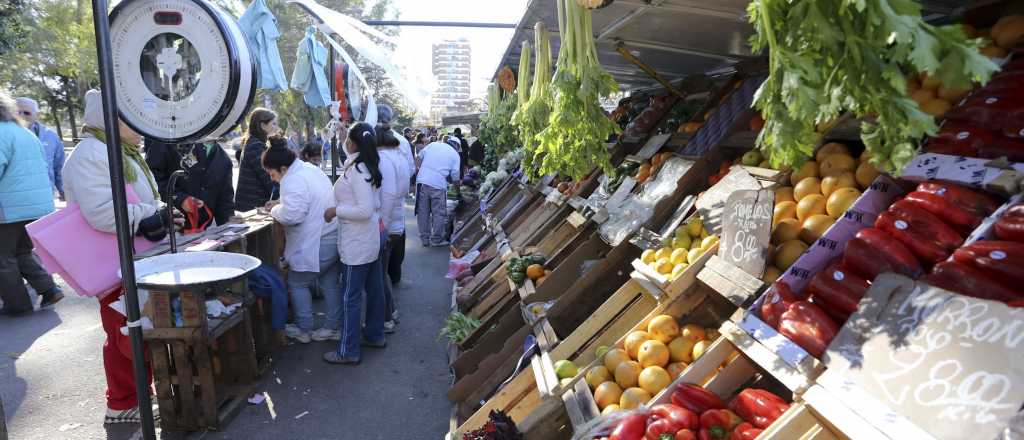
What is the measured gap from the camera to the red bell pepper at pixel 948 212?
5.67 feet

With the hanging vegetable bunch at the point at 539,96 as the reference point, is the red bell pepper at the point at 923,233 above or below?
below

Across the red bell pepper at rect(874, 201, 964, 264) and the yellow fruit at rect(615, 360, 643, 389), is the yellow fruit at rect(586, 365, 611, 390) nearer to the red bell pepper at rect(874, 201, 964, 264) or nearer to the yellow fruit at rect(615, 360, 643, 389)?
the yellow fruit at rect(615, 360, 643, 389)

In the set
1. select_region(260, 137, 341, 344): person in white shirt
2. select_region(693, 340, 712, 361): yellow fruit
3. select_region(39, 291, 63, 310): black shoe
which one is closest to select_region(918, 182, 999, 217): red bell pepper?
select_region(693, 340, 712, 361): yellow fruit

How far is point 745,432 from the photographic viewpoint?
1.80 m

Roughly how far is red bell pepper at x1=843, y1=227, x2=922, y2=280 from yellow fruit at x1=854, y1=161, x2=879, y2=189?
1.74ft

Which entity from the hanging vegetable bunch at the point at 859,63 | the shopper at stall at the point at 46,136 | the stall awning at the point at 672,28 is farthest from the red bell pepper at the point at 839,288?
the shopper at stall at the point at 46,136

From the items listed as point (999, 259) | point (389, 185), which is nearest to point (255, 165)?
point (389, 185)

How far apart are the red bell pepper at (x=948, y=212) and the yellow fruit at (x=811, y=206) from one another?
0.50m

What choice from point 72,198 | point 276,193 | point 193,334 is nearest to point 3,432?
point 193,334

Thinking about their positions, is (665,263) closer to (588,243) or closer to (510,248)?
(588,243)

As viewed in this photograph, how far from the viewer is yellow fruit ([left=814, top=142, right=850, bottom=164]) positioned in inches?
98.7

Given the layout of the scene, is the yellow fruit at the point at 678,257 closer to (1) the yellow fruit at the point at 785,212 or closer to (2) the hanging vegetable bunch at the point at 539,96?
(1) the yellow fruit at the point at 785,212

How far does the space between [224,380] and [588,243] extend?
2.95m

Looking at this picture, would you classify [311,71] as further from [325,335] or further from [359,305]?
[359,305]
